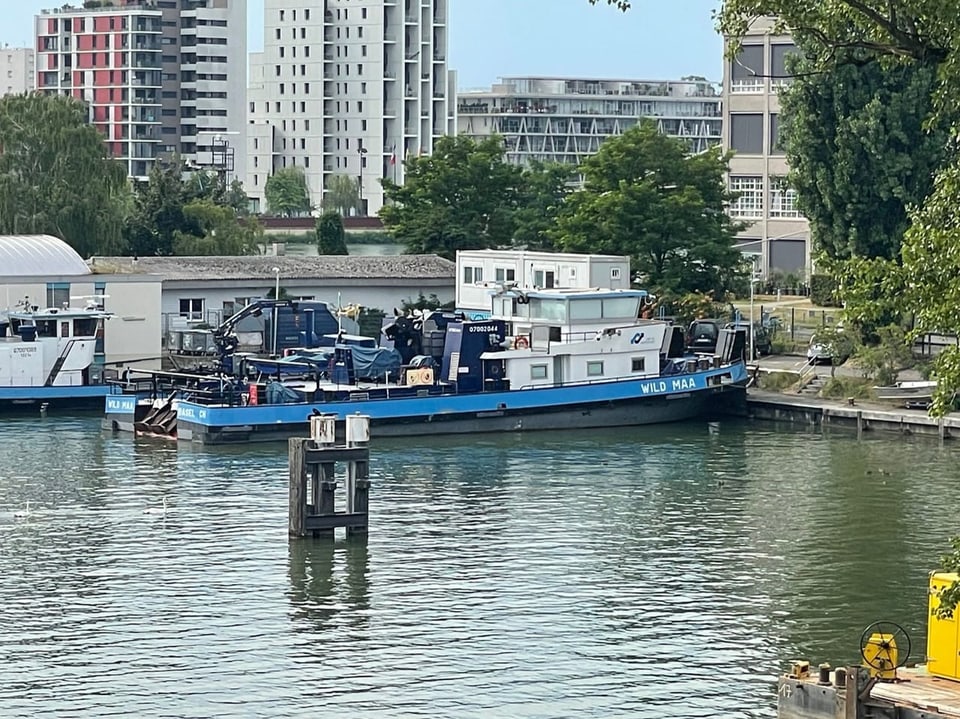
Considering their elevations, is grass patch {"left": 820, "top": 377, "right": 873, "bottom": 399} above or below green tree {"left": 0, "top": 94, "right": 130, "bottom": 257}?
below

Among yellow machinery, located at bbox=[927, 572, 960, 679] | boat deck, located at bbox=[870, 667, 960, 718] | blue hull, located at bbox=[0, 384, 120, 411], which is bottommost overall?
boat deck, located at bbox=[870, 667, 960, 718]

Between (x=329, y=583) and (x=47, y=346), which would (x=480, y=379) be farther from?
(x=329, y=583)

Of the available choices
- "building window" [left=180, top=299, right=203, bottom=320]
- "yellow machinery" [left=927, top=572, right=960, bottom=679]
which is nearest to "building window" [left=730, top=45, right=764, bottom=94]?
"building window" [left=180, top=299, right=203, bottom=320]

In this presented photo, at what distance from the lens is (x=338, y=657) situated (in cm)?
2897

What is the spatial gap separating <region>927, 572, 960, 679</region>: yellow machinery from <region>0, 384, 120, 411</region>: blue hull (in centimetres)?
3689

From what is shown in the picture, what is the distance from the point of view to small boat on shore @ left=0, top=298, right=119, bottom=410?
5762cm

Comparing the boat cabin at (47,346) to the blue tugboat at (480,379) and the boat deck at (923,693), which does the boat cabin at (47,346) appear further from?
the boat deck at (923,693)

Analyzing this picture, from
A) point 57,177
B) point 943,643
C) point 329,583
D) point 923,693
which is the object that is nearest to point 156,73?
point 57,177

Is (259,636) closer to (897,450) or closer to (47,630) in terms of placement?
(47,630)

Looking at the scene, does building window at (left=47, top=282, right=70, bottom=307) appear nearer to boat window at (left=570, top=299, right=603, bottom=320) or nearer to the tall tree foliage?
boat window at (left=570, top=299, right=603, bottom=320)

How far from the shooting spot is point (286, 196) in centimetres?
14875

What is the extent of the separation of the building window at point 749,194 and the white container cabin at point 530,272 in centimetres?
1719

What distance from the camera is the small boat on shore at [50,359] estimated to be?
57.6 metres

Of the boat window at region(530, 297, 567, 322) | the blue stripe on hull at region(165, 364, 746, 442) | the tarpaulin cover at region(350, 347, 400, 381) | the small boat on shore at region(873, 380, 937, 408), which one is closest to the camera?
the blue stripe on hull at region(165, 364, 746, 442)
